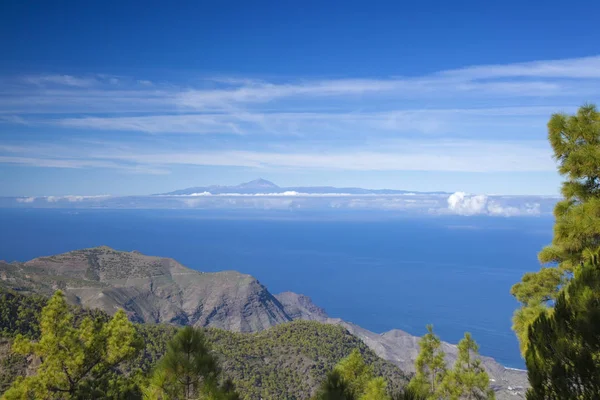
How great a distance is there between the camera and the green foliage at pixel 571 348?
4.27 m

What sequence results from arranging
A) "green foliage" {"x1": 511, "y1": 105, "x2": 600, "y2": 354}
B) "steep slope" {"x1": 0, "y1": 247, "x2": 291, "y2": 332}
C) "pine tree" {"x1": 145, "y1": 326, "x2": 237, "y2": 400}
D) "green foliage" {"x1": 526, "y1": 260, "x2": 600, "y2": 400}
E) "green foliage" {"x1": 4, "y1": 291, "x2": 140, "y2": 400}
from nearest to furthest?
1. "green foliage" {"x1": 526, "y1": 260, "x2": 600, "y2": 400}
2. "pine tree" {"x1": 145, "y1": 326, "x2": 237, "y2": 400}
3. "green foliage" {"x1": 511, "y1": 105, "x2": 600, "y2": 354}
4. "green foliage" {"x1": 4, "y1": 291, "x2": 140, "y2": 400}
5. "steep slope" {"x1": 0, "y1": 247, "x2": 291, "y2": 332}

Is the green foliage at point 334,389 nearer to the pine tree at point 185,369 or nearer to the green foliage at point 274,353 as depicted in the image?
the pine tree at point 185,369

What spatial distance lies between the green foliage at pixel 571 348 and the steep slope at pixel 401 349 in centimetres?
4735

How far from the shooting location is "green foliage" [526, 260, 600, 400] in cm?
427

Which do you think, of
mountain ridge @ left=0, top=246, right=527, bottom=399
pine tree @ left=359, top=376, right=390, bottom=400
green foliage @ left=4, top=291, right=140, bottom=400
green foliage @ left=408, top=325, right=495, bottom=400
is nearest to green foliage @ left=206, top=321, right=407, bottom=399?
green foliage @ left=408, top=325, right=495, bottom=400

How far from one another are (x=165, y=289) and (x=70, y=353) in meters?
124

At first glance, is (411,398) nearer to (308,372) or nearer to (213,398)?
(213,398)

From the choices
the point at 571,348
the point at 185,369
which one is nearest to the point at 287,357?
the point at 185,369

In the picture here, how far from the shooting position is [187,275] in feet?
449

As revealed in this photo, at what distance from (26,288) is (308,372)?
63.4 m

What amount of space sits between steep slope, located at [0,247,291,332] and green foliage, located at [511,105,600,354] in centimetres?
10659

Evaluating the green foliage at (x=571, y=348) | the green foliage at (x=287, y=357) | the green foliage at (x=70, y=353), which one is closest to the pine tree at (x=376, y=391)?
the green foliage at (x=571, y=348)

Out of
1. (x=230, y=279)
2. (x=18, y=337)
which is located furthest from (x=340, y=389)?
(x=230, y=279)

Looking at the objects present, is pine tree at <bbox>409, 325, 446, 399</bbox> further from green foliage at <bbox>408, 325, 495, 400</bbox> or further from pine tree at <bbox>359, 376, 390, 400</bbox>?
pine tree at <bbox>359, 376, 390, 400</bbox>
